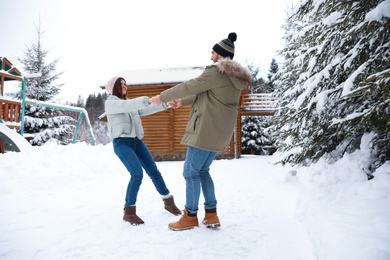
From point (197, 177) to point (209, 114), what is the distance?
0.71m

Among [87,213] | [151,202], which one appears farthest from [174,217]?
[87,213]

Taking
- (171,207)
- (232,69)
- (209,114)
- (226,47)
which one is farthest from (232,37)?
(171,207)

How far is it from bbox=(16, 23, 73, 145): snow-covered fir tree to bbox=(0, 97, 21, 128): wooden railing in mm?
6518

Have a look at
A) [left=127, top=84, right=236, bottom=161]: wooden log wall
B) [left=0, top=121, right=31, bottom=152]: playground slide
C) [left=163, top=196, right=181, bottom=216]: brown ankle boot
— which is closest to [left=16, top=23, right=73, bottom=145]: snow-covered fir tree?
[left=127, top=84, right=236, bottom=161]: wooden log wall

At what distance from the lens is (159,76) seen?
51.7ft

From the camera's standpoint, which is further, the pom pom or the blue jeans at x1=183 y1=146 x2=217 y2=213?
the pom pom

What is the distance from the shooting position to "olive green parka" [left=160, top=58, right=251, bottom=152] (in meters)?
2.53

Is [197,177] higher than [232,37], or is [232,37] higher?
[232,37]

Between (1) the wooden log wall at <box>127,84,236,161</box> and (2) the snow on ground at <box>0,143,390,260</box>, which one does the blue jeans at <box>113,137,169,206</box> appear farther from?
(1) the wooden log wall at <box>127,84,236,161</box>

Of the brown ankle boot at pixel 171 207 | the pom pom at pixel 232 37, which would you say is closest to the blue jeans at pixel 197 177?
the brown ankle boot at pixel 171 207

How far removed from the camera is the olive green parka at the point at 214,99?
8.31 feet

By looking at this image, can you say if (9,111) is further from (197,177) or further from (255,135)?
(255,135)

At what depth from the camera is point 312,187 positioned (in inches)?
151

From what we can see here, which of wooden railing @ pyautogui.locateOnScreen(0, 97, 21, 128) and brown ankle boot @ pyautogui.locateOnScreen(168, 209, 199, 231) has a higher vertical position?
wooden railing @ pyautogui.locateOnScreen(0, 97, 21, 128)
